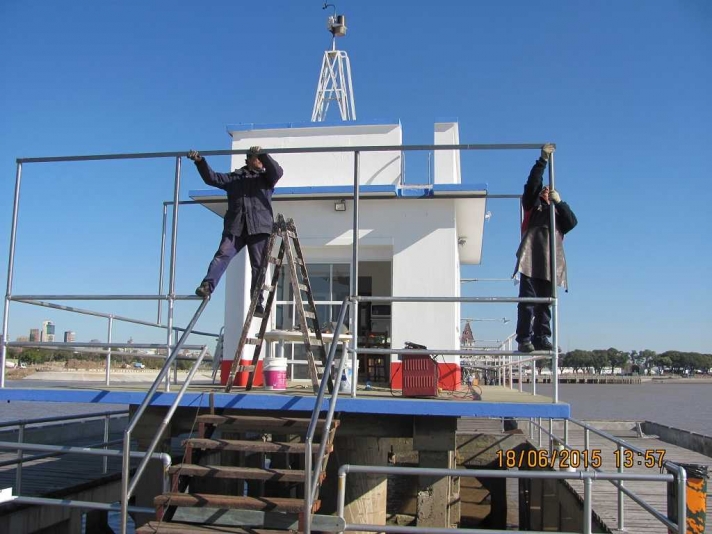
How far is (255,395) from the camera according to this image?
6.85m

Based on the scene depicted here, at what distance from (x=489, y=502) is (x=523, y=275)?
10429mm

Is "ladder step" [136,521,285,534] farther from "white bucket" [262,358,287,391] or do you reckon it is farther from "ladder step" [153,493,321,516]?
"white bucket" [262,358,287,391]

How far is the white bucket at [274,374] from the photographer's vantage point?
25.9 feet

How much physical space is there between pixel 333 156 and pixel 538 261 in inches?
205

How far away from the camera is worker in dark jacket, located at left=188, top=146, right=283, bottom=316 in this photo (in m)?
7.55

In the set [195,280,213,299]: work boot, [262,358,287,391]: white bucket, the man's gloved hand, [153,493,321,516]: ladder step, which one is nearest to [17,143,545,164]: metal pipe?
the man's gloved hand

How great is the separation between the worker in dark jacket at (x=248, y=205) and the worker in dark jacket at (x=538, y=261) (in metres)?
2.77

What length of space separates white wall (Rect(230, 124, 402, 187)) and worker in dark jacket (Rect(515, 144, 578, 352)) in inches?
170

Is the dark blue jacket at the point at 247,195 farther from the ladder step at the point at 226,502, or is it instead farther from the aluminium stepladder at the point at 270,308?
the ladder step at the point at 226,502

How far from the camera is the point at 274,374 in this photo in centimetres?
792

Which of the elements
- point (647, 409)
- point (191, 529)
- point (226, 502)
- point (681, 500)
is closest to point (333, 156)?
point (226, 502)

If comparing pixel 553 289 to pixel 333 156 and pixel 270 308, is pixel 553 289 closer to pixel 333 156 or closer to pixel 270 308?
pixel 270 308

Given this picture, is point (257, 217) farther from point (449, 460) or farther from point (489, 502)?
point (489, 502)

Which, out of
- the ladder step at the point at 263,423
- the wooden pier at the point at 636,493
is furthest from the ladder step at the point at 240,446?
the wooden pier at the point at 636,493
